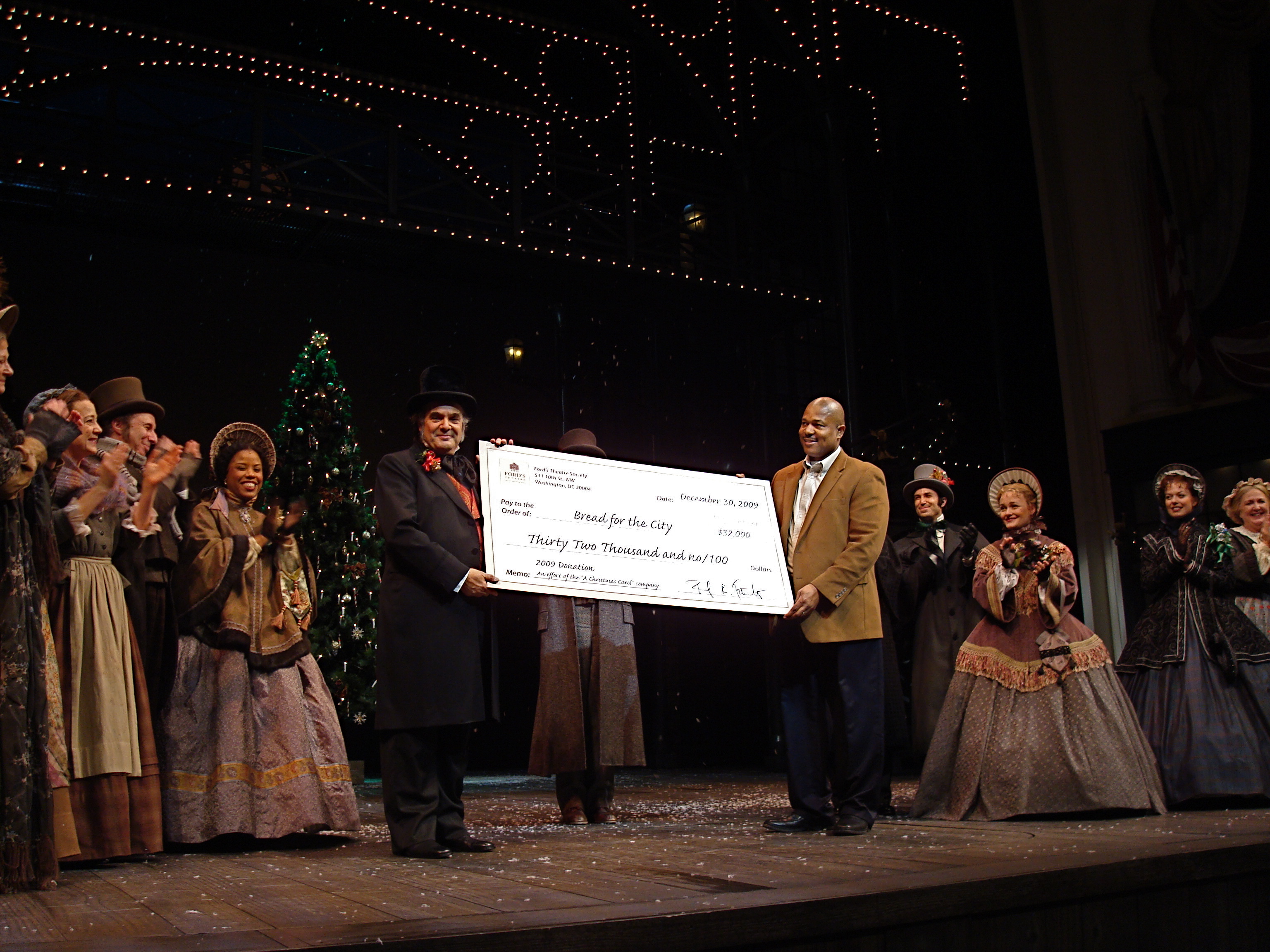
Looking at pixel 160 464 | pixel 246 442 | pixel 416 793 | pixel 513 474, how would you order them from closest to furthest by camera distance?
pixel 416 793, pixel 160 464, pixel 513 474, pixel 246 442

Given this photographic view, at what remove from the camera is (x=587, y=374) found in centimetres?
995

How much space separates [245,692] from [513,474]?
1365 mm

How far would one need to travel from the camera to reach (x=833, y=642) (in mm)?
3816

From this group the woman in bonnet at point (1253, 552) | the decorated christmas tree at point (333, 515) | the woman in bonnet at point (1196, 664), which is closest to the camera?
the woman in bonnet at point (1196, 664)

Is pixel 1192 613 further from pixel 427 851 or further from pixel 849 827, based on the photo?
pixel 427 851

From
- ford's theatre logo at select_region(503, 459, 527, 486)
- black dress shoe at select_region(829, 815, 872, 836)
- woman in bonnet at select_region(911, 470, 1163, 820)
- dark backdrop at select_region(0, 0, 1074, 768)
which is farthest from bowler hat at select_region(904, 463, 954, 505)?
dark backdrop at select_region(0, 0, 1074, 768)

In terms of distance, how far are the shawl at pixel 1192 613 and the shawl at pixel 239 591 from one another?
3.70 meters

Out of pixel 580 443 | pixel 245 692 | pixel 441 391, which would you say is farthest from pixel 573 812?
pixel 441 391

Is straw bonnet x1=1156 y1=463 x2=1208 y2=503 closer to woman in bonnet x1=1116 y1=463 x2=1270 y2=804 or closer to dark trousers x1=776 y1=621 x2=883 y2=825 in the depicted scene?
woman in bonnet x1=1116 y1=463 x2=1270 y2=804

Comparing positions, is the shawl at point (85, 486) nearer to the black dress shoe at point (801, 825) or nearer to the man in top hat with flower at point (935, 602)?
the black dress shoe at point (801, 825)

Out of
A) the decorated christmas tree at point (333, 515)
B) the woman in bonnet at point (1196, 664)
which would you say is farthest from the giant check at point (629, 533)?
the decorated christmas tree at point (333, 515)

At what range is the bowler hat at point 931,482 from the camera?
17.5ft

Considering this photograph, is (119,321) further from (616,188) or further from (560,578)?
(560,578)

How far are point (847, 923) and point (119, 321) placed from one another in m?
7.74
